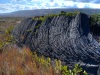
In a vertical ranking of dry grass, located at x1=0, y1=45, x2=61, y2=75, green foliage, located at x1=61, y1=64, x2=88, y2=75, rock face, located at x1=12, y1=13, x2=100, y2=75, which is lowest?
dry grass, located at x1=0, y1=45, x2=61, y2=75

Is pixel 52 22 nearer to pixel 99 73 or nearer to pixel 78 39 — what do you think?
pixel 78 39

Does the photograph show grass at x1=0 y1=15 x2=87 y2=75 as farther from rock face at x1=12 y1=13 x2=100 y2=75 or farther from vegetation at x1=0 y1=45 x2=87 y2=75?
rock face at x1=12 y1=13 x2=100 y2=75

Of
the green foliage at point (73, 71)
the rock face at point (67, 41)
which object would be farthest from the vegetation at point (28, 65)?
the rock face at point (67, 41)

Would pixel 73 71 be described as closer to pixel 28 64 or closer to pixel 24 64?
pixel 28 64

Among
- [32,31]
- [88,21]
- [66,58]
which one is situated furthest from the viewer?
[32,31]

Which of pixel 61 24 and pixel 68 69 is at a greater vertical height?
pixel 61 24

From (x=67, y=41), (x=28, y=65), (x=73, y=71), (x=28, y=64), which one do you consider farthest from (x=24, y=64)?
(x=73, y=71)

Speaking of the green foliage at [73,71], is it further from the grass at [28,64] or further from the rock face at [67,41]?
the rock face at [67,41]

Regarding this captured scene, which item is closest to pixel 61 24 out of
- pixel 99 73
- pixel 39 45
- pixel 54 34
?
pixel 54 34

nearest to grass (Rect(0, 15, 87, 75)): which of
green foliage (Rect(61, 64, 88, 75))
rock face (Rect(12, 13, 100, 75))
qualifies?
green foliage (Rect(61, 64, 88, 75))
